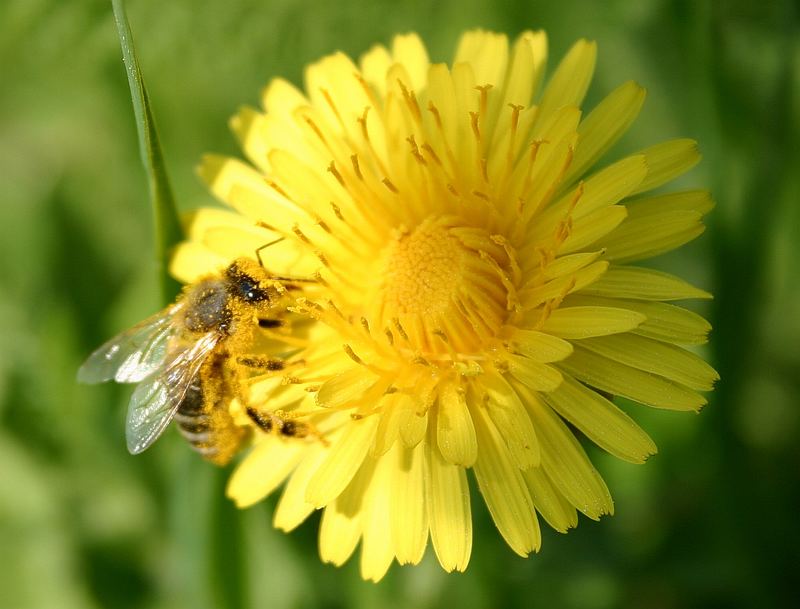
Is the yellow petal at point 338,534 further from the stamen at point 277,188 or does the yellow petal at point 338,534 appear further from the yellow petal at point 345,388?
the stamen at point 277,188

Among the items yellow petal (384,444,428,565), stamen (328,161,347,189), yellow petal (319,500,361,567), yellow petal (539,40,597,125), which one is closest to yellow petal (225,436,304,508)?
yellow petal (319,500,361,567)

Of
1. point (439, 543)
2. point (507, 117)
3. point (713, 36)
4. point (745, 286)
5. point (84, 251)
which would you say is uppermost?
point (84, 251)

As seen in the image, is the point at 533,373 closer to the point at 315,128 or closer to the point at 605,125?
the point at 605,125

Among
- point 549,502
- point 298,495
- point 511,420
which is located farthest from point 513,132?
point 298,495

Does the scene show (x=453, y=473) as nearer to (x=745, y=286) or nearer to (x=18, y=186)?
(x=745, y=286)

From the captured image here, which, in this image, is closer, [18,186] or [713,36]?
[713,36]

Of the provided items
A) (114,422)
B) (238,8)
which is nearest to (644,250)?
(238,8)
